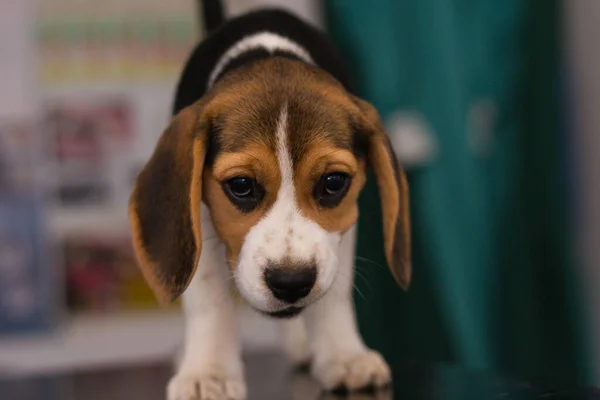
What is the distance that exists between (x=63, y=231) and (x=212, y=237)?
1.40 m

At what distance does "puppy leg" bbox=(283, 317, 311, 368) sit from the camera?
54.2 inches

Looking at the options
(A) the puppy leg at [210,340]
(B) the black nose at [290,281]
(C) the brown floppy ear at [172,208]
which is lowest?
(A) the puppy leg at [210,340]

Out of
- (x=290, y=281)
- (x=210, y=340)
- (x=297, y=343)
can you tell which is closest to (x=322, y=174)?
(x=290, y=281)

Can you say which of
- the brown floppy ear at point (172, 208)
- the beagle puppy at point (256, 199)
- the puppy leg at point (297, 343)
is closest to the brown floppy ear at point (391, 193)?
the beagle puppy at point (256, 199)

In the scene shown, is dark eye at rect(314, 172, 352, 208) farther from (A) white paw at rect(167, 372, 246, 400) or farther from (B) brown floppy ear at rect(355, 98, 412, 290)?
(A) white paw at rect(167, 372, 246, 400)

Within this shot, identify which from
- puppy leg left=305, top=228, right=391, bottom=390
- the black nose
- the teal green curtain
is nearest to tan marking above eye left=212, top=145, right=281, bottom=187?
the black nose

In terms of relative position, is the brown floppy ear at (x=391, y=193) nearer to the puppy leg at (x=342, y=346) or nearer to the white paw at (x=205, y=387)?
the puppy leg at (x=342, y=346)

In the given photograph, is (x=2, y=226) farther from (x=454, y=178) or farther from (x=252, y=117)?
(x=252, y=117)

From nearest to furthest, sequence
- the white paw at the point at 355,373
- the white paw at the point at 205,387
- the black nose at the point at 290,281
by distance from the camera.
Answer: the black nose at the point at 290,281 < the white paw at the point at 205,387 < the white paw at the point at 355,373

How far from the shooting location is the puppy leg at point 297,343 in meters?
1.38

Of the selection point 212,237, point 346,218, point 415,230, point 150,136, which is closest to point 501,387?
point 346,218

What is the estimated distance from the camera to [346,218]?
3.22 feet

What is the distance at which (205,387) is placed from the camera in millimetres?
950

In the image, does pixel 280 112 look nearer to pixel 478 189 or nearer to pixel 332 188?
pixel 332 188
